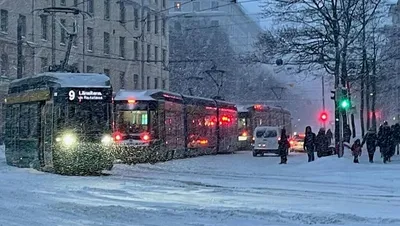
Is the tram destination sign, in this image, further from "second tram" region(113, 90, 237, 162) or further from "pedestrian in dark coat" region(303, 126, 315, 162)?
"pedestrian in dark coat" region(303, 126, 315, 162)

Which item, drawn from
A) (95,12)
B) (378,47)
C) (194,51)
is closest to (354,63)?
(378,47)

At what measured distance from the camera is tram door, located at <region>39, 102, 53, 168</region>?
2488 centimetres

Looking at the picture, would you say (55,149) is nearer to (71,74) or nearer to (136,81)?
(71,74)

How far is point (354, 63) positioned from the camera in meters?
39.3

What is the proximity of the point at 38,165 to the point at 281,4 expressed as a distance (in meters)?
14.9

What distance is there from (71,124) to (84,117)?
503 millimetres

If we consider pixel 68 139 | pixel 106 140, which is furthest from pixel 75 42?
pixel 68 139

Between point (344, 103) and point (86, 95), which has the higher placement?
point (86, 95)

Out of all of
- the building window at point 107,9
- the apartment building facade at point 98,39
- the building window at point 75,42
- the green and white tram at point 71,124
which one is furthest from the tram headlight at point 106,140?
the building window at point 107,9

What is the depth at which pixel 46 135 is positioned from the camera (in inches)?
991

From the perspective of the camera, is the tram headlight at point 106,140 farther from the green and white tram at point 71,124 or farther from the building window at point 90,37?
the building window at point 90,37

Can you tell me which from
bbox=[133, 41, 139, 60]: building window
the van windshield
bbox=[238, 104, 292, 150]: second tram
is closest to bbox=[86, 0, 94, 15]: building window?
bbox=[133, 41, 139, 60]: building window

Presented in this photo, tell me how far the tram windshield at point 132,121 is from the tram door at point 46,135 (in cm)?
771

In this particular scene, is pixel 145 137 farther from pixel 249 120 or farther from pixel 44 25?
pixel 44 25
